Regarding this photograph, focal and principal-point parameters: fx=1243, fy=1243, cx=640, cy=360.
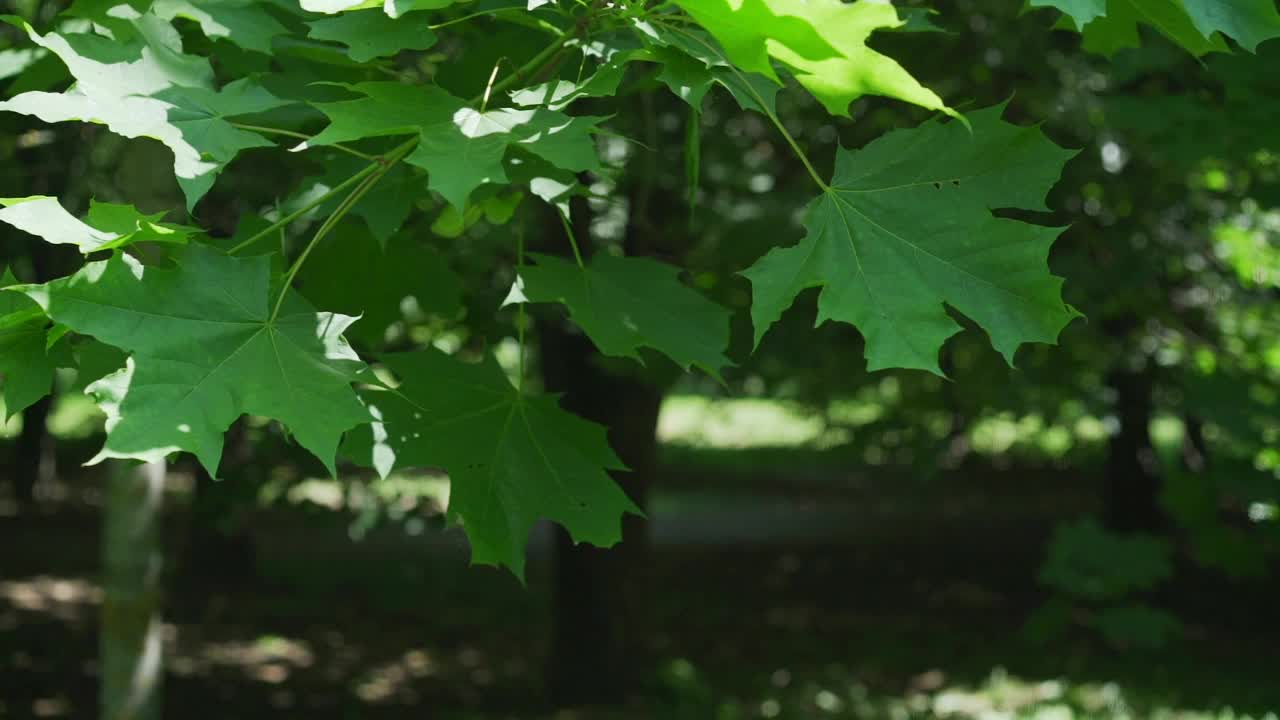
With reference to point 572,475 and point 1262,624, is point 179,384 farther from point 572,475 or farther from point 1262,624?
point 1262,624

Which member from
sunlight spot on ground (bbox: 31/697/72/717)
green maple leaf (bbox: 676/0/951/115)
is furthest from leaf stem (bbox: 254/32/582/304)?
sunlight spot on ground (bbox: 31/697/72/717)

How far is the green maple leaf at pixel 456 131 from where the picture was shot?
164 cm

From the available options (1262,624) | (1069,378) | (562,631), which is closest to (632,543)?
(562,631)

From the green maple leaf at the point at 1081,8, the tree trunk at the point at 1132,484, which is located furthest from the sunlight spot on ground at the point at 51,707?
the tree trunk at the point at 1132,484

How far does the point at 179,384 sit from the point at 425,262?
1.19 meters

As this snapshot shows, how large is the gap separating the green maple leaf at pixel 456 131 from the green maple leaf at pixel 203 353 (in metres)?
0.29

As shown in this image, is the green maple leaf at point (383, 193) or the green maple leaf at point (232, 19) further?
the green maple leaf at point (383, 193)

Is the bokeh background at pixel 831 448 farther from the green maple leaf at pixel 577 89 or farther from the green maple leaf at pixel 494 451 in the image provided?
the green maple leaf at pixel 577 89

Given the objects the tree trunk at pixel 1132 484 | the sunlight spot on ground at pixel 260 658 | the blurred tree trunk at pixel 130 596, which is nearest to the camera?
the blurred tree trunk at pixel 130 596

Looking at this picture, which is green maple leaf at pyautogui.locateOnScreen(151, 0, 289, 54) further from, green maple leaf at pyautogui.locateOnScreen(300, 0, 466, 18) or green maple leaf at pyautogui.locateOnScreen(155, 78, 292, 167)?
green maple leaf at pyautogui.locateOnScreen(300, 0, 466, 18)

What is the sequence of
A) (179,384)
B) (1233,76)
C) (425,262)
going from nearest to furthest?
(179,384) → (425,262) → (1233,76)

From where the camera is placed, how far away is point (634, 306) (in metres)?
2.36

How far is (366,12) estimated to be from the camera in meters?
1.87

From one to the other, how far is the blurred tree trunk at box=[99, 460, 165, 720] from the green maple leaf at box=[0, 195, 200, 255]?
2880 millimetres
